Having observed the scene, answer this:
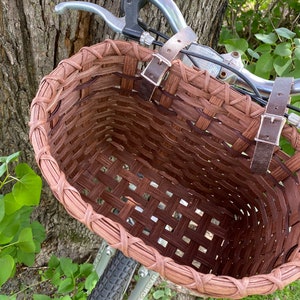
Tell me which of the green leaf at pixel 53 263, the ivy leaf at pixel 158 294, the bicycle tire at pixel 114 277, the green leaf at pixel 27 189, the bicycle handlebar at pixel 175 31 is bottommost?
the ivy leaf at pixel 158 294

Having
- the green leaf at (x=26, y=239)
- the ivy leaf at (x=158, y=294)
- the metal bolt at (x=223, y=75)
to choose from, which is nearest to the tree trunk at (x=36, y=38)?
the metal bolt at (x=223, y=75)

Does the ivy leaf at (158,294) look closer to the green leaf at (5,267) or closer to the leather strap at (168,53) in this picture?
the green leaf at (5,267)

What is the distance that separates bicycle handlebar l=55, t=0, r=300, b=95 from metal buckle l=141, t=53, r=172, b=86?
0.03 m

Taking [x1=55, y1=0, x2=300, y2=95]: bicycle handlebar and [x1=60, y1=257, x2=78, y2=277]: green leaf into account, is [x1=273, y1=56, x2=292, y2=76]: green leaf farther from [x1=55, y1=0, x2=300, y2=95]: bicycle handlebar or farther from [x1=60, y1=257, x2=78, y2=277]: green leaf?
[x1=60, y1=257, x2=78, y2=277]: green leaf

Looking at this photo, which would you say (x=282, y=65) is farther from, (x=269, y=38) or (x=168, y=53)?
(x=168, y=53)

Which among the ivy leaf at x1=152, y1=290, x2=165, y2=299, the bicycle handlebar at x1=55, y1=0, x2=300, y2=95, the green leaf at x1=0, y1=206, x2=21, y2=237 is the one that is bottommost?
the ivy leaf at x1=152, y1=290, x2=165, y2=299

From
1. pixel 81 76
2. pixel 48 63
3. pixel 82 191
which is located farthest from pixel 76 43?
pixel 82 191

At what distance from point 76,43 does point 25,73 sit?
150mm

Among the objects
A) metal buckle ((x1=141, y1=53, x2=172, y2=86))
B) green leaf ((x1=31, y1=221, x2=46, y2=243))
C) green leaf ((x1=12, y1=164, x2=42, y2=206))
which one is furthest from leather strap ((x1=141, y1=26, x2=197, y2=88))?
green leaf ((x1=31, y1=221, x2=46, y2=243))

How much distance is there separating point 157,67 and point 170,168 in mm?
389

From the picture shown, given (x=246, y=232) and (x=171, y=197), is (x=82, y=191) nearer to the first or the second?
(x=171, y=197)

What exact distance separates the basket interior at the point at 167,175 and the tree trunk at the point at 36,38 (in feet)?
0.49

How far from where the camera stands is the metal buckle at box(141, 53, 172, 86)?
28.7 inches

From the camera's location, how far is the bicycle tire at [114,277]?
974 millimetres
